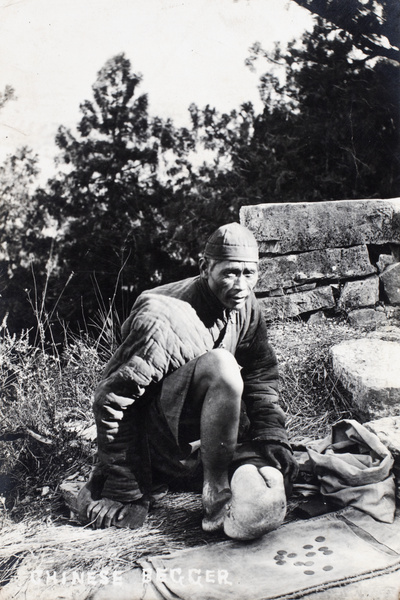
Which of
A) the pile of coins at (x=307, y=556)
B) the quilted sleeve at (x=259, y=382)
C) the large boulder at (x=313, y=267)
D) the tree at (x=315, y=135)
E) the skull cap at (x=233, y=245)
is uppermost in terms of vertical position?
the tree at (x=315, y=135)

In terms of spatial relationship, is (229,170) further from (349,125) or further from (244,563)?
(244,563)

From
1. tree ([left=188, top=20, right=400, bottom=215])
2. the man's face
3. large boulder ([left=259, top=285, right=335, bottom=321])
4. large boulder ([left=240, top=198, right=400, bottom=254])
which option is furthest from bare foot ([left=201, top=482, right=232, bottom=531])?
tree ([left=188, top=20, right=400, bottom=215])

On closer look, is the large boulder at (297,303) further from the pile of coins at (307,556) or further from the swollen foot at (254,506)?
the pile of coins at (307,556)

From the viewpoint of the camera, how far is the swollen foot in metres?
2.37

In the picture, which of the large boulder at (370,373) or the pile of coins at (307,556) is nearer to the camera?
the pile of coins at (307,556)

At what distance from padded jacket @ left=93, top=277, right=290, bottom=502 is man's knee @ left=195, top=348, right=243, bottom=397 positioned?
0.30 feet

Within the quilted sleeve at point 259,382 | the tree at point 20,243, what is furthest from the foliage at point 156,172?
the quilted sleeve at point 259,382

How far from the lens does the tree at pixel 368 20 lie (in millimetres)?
3926

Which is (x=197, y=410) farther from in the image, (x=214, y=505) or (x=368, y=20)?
(x=368, y=20)

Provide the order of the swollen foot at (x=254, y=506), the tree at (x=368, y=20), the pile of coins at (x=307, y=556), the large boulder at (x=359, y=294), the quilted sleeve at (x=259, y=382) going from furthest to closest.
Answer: the large boulder at (x=359, y=294) → the tree at (x=368, y=20) → the quilted sleeve at (x=259, y=382) → the swollen foot at (x=254, y=506) → the pile of coins at (x=307, y=556)

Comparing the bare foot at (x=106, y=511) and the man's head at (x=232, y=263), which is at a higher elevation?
the man's head at (x=232, y=263)

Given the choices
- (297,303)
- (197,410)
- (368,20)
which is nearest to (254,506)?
(197,410)

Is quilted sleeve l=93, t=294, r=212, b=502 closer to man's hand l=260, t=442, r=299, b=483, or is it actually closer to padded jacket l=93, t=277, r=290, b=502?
padded jacket l=93, t=277, r=290, b=502

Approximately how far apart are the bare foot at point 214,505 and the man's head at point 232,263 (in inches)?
29.7
